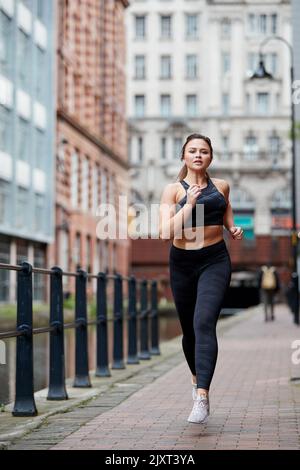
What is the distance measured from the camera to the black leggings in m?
7.55

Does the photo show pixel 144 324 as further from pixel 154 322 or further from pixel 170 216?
pixel 170 216

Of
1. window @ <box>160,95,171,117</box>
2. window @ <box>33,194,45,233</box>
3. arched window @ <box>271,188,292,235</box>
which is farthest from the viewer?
window @ <box>160,95,171,117</box>

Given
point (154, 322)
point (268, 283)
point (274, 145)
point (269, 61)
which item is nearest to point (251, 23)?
point (269, 61)

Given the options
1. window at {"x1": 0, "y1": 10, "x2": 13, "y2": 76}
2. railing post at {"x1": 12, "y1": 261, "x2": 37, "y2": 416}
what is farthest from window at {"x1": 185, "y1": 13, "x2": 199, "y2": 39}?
railing post at {"x1": 12, "y1": 261, "x2": 37, "y2": 416}

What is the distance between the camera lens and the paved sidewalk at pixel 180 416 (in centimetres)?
688

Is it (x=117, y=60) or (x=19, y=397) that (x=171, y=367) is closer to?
(x=19, y=397)

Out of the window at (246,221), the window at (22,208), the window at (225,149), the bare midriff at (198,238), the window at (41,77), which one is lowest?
the bare midriff at (198,238)

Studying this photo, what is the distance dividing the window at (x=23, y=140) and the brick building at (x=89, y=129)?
2889mm

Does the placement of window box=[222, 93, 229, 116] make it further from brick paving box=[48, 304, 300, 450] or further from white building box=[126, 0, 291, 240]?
brick paving box=[48, 304, 300, 450]

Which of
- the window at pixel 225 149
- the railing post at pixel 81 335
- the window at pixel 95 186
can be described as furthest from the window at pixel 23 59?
the window at pixel 225 149

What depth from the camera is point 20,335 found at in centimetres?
851

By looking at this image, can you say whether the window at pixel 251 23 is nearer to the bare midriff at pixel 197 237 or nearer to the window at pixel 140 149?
the window at pixel 140 149

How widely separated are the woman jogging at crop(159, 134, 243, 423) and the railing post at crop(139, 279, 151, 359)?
8.10 metres
